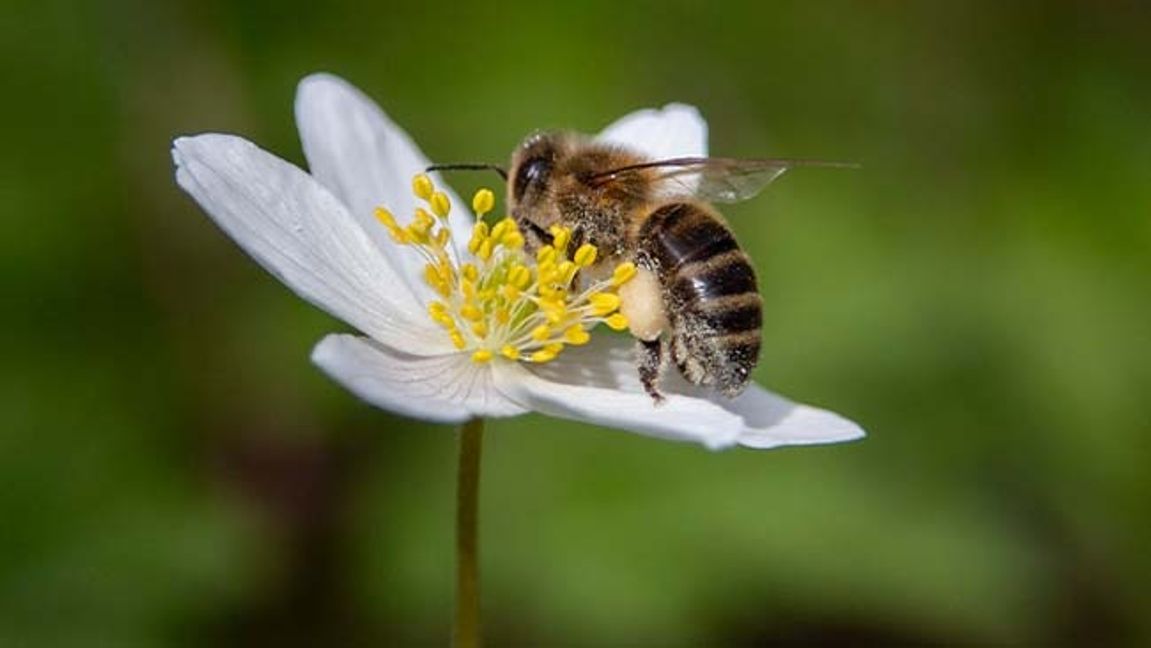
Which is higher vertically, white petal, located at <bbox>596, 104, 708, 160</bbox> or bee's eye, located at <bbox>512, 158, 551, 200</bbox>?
white petal, located at <bbox>596, 104, 708, 160</bbox>

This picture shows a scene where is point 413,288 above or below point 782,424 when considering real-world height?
above

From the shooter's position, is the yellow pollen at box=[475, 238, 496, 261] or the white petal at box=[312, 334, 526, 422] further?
the yellow pollen at box=[475, 238, 496, 261]

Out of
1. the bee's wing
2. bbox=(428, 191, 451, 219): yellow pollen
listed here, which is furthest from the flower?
the bee's wing

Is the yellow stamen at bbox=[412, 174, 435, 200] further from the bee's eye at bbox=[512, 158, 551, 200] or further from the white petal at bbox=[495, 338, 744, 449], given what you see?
the white petal at bbox=[495, 338, 744, 449]

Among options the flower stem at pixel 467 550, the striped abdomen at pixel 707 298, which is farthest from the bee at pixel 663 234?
the flower stem at pixel 467 550

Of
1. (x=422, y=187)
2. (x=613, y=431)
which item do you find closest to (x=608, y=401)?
(x=422, y=187)

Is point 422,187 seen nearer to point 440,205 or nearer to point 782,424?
point 440,205
